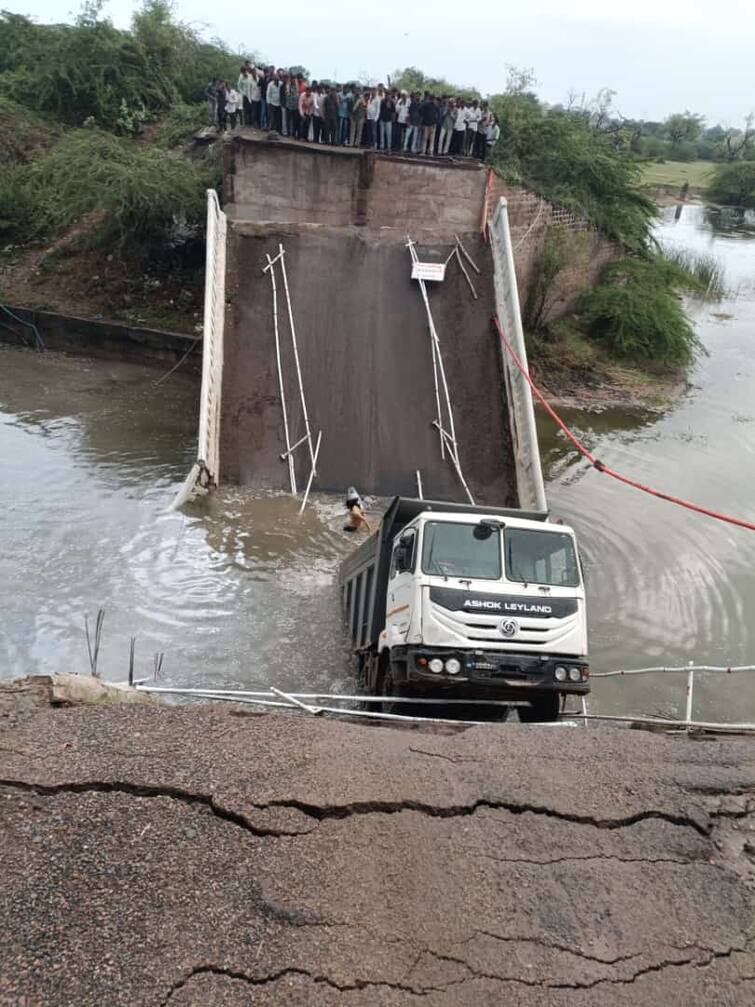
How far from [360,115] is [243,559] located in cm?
1286

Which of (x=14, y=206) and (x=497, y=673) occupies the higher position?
(x=14, y=206)

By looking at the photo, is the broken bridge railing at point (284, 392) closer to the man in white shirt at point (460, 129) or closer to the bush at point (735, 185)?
the man in white shirt at point (460, 129)

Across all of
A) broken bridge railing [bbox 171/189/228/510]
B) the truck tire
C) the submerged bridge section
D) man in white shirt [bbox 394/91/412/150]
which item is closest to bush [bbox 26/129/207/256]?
man in white shirt [bbox 394/91/412/150]

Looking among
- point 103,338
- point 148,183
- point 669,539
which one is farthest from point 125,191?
point 669,539

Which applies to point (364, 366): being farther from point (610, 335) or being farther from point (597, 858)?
point (610, 335)

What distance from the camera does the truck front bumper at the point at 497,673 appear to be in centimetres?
671

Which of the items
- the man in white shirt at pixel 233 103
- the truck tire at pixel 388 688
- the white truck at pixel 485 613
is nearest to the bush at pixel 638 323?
the man in white shirt at pixel 233 103

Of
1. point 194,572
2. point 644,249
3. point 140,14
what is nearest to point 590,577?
point 194,572

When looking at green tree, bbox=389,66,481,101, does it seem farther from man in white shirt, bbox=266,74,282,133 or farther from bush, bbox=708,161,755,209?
bush, bbox=708,161,755,209

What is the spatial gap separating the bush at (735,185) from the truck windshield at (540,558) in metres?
72.8

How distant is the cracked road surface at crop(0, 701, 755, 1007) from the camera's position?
10.4 feet

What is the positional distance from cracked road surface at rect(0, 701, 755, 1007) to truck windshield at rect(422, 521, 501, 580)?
2.31 meters

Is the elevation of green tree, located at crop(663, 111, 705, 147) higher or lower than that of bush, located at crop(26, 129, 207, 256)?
higher

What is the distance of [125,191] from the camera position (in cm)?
2106
